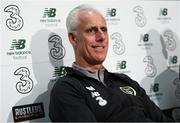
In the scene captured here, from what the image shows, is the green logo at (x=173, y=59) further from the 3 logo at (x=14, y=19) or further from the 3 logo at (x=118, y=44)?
the 3 logo at (x=14, y=19)

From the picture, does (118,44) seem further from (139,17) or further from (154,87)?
(154,87)

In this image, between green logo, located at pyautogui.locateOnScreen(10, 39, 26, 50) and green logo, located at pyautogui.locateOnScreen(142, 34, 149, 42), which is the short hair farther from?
green logo, located at pyautogui.locateOnScreen(142, 34, 149, 42)

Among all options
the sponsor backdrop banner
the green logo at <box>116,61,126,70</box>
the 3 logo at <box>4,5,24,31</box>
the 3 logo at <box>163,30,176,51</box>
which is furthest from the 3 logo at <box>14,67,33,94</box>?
the 3 logo at <box>163,30,176,51</box>

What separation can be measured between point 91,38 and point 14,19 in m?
0.42

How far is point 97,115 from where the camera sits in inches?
59.9

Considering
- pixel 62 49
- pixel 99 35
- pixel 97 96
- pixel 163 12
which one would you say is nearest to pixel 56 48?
pixel 62 49

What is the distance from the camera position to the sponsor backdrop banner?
1.70m

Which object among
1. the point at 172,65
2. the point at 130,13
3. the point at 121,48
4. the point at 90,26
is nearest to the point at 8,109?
the point at 90,26

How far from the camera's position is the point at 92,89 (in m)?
1.58

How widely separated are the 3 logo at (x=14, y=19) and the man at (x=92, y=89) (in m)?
0.27

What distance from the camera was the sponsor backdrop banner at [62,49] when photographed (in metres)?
1.70

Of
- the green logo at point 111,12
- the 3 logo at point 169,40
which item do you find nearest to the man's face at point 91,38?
the green logo at point 111,12

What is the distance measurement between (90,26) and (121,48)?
53 centimetres

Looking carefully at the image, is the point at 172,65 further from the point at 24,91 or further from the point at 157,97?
the point at 24,91
